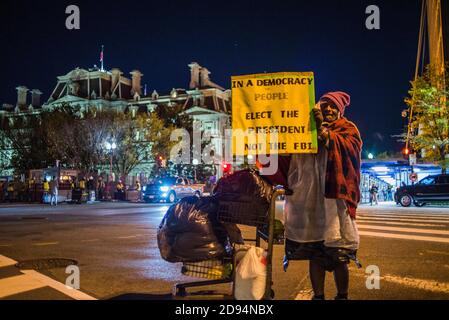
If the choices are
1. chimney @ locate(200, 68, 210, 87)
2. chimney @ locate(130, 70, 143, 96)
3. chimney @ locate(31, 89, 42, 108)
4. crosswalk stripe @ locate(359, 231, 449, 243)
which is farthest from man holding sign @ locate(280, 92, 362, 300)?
chimney @ locate(31, 89, 42, 108)

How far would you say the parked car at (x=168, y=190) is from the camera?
104 ft

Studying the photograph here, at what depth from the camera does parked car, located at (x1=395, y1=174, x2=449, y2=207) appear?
77.8ft

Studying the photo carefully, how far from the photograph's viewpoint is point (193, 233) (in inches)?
154

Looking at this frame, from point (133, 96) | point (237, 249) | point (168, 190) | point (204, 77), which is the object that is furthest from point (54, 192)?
point (133, 96)

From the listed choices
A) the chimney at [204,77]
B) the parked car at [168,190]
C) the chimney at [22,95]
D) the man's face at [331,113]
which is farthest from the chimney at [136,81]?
the man's face at [331,113]

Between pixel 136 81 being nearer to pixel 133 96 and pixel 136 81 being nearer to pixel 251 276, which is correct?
pixel 133 96

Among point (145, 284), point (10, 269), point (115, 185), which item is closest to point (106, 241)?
point (10, 269)

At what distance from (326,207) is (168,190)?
28.2m

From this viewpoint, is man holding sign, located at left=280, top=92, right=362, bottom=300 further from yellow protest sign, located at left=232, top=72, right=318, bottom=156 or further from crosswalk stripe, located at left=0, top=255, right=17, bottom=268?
crosswalk stripe, located at left=0, top=255, right=17, bottom=268
